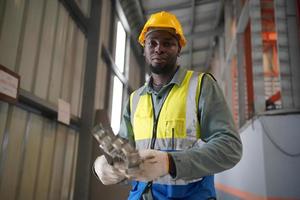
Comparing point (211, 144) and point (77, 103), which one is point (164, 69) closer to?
point (211, 144)

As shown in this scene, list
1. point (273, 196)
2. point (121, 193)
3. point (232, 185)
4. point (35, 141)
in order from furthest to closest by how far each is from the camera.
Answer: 1. point (232, 185)
2. point (121, 193)
3. point (273, 196)
4. point (35, 141)

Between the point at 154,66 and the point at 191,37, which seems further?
the point at 191,37

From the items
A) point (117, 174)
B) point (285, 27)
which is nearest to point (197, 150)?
point (117, 174)

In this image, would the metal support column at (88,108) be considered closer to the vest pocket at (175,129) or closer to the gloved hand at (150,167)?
the vest pocket at (175,129)

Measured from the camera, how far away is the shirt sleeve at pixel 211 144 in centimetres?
104

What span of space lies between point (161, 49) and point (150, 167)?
0.65 m

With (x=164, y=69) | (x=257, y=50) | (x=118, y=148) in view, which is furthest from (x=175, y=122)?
(x=257, y=50)

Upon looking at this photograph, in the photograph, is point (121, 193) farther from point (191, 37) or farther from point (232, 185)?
point (191, 37)

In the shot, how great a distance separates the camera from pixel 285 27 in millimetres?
3373

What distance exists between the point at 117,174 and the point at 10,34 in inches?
65.3

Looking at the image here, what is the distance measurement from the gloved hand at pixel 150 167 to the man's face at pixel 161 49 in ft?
1.87

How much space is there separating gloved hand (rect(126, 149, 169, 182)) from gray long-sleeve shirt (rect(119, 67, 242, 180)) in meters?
0.06

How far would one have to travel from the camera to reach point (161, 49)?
140 cm

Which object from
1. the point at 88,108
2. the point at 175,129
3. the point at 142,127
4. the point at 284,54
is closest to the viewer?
the point at 175,129
